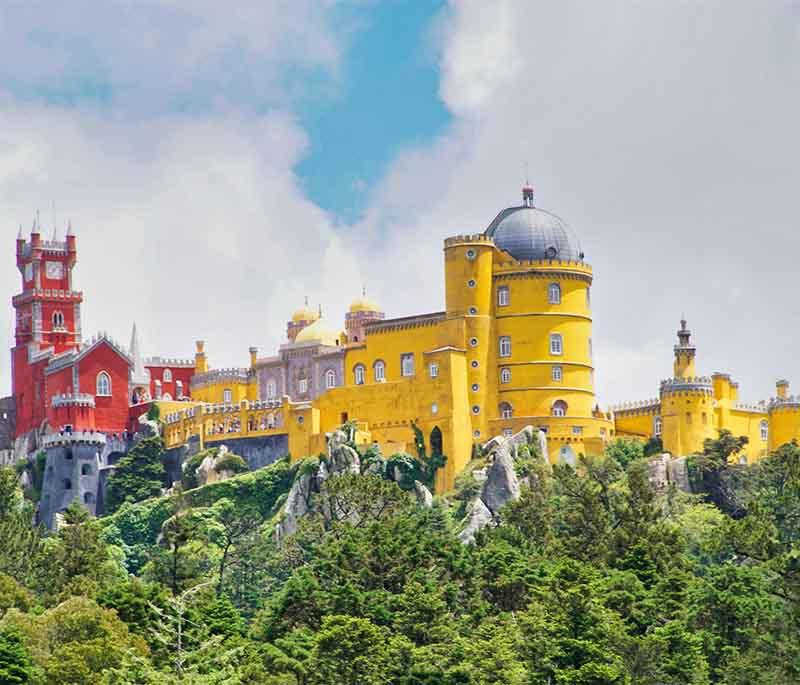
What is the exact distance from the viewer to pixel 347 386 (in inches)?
5138

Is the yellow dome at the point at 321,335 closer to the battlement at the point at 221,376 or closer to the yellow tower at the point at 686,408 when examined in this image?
the battlement at the point at 221,376

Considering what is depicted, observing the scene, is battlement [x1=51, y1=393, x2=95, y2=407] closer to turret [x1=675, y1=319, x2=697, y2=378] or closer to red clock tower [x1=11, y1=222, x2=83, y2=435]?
red clock tower [x1=11, y1=222, x2=83, y2=435]

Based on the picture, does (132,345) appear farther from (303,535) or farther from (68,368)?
(303,535)

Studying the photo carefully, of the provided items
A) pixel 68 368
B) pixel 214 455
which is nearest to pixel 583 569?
pixel 214 455

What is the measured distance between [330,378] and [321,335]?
3.78 meters

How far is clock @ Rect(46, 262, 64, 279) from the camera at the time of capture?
484 feet

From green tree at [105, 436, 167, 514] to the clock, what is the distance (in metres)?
14.0

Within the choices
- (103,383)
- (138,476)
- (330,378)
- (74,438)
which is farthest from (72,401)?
(330,378)

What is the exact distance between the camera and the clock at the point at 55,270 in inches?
5812

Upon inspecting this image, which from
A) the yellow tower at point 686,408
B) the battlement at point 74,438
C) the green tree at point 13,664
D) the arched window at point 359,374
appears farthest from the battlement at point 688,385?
the green tree at point 13,664

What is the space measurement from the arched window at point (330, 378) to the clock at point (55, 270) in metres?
19.8

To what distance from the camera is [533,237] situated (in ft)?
422

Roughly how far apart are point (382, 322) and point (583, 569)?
130 ft

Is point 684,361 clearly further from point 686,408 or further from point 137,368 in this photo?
point 137,368
